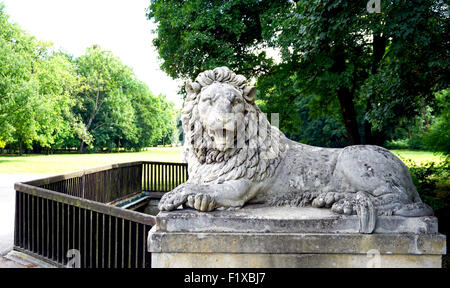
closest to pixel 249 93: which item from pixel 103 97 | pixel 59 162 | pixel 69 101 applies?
pixel 59 162

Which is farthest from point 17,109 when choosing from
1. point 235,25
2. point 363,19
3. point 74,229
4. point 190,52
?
point 363,19

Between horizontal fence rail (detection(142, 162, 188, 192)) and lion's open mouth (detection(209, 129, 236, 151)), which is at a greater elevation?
lion's open mouth (detection(209, 129, 236, 151))

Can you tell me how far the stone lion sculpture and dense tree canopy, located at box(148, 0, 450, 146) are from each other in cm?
266

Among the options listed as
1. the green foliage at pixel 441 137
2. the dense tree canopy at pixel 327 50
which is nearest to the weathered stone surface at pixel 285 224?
the dense tree canopy at pixel 327 50

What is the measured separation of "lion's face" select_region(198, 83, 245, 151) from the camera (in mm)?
2328

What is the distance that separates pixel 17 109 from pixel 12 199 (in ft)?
51.0

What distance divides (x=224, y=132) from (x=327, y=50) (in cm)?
695

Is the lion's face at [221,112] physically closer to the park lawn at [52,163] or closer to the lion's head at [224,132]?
the lion's head at [224,132]

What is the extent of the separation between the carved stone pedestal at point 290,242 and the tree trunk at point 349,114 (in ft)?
25.0

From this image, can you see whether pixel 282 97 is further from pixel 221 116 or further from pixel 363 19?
pixel 221 116

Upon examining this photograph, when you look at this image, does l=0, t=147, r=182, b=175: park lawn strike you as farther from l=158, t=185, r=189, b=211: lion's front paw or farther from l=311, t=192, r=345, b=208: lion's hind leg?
l=311, t=192, r=345, b=208: lion's hind leg

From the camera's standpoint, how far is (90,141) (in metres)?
34.2

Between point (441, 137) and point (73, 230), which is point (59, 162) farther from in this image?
point (441, 137)

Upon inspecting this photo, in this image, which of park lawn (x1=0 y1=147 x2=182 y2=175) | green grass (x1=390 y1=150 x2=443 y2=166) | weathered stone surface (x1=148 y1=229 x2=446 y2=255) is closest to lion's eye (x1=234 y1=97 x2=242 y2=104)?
weathered stone surface (x1=148 y1=229 x2=446 y2=255)
